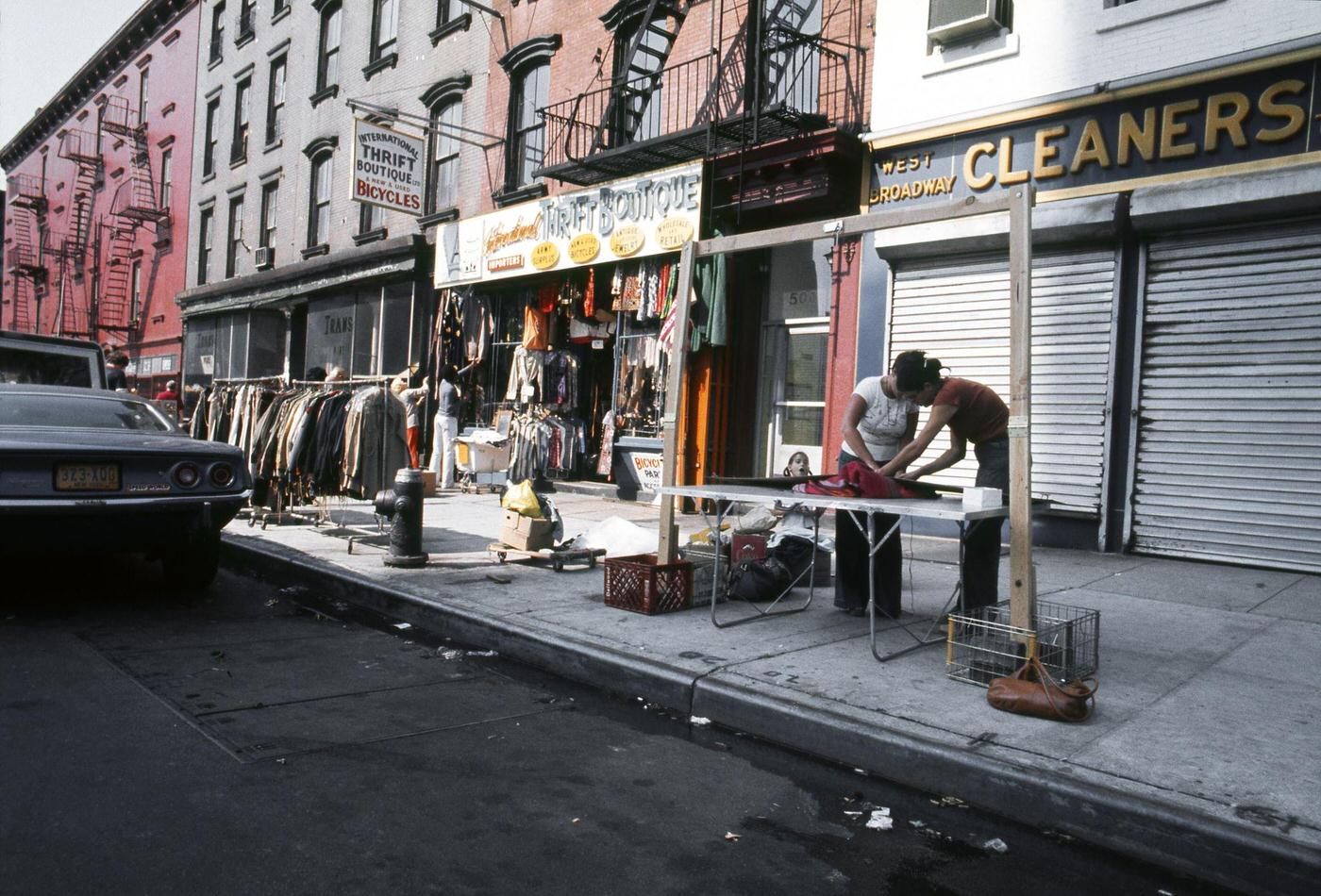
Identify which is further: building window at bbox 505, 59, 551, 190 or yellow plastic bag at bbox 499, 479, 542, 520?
building window at bbox 505, 59, 551, 190

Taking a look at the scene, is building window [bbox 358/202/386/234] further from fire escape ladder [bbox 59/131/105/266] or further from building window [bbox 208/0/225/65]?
fire escape ladder [bbox 59/131/105/266]

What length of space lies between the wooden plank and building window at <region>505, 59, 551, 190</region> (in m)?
10.7

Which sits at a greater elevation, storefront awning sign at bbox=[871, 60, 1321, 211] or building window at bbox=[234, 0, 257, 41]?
building window at bbox=[234, 0, 257, 41]

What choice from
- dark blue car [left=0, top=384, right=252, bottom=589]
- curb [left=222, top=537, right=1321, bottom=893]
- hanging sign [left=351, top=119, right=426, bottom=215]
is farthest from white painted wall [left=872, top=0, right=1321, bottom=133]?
hanging sign [left=351, top=119, right=426, bottom=215]

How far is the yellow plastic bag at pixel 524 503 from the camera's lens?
823 centimetres

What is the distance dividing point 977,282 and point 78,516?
8707mm

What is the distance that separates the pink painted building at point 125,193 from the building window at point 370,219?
1120 cm

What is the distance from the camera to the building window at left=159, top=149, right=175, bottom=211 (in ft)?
95.1

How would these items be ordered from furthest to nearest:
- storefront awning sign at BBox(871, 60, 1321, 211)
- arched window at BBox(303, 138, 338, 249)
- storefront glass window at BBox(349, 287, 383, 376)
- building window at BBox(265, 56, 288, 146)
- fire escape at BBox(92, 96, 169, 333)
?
fire escape at BBox(92, 96, 169, 333)
building window at BBox(265, 56, 288, 146)
arched window at BBox(303, 138, 338, 249)
storefront glass window at BBox(349, 287, 383, 376)
storefront awning sign at BBox(871, 60, 1321, 211)

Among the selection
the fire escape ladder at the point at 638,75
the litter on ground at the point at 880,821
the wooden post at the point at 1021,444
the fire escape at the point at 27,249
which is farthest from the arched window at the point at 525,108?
the fire escape at the point at 27,249

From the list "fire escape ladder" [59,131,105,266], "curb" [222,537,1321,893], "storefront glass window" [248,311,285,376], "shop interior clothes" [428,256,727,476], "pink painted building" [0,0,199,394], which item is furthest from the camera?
"fire escape ladder" [59,131,105,266]

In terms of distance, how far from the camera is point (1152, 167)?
8805 millimetres

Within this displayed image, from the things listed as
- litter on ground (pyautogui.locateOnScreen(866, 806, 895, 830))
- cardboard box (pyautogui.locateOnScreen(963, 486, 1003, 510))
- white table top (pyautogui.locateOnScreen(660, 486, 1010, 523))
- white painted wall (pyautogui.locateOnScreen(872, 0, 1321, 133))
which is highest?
white painted wall (pyautogui.locateOnScreen(872, 0, 1321, 133))

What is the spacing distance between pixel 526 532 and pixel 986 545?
409 centimetres
